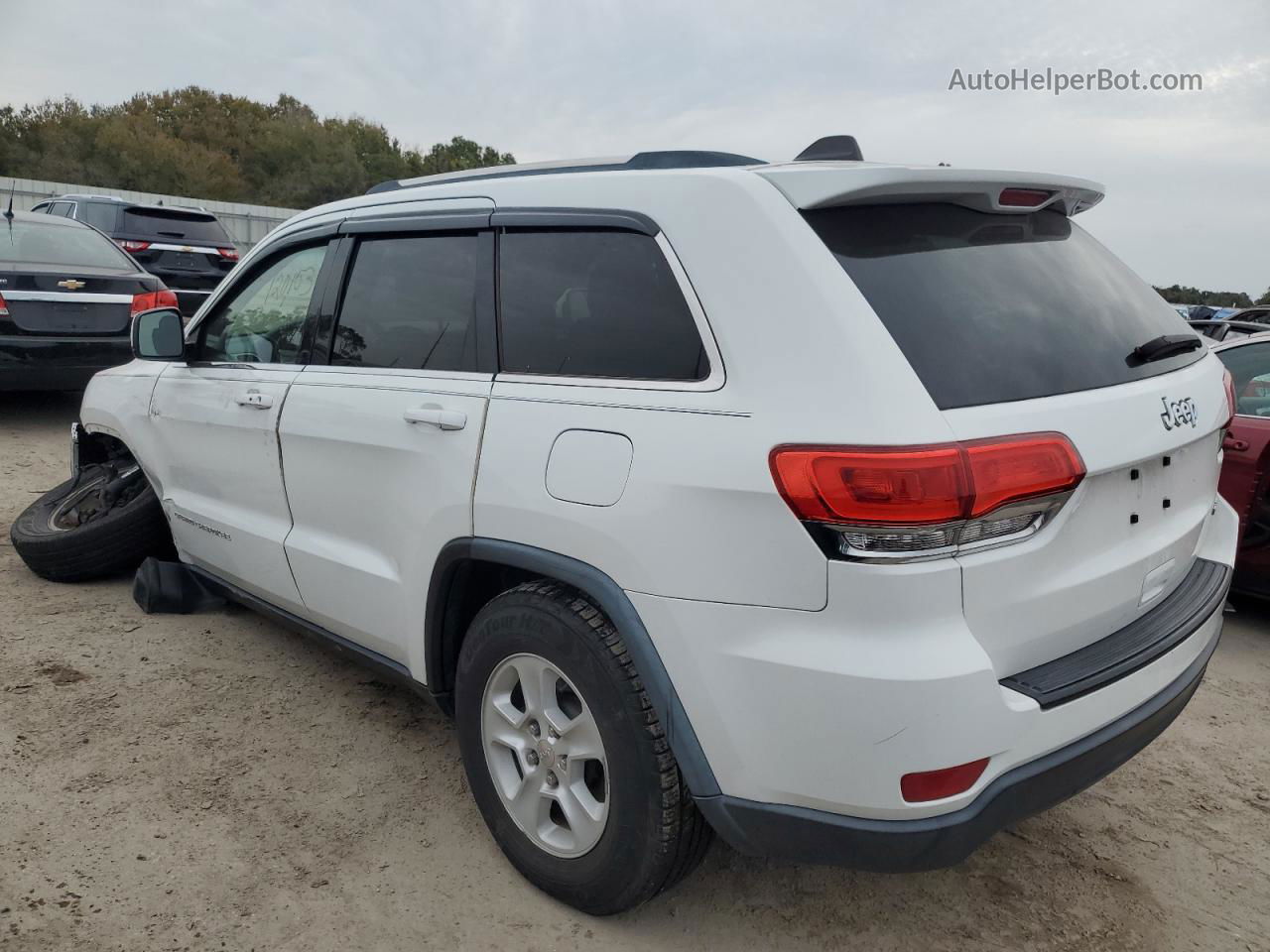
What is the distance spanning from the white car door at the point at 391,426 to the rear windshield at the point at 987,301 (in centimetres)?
103

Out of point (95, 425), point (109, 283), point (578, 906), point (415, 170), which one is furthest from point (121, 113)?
point (578, 906)

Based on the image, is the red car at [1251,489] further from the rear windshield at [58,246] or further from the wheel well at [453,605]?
the rear windshield at [58,246]

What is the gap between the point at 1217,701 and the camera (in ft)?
12.4

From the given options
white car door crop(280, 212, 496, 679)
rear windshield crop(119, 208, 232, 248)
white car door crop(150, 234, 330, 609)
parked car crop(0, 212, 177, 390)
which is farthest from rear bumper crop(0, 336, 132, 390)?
white car door crop(280, 212, 496, 679)

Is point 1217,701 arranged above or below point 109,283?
below

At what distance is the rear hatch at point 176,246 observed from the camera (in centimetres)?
1114

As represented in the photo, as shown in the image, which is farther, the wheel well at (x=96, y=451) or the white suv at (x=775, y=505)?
the wheel well at (x=96, y=451)

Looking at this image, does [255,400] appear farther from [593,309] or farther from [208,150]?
[208,150]

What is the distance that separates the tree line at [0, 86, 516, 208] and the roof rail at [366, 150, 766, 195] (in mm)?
48100

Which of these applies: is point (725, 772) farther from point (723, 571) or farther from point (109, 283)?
point (109, 283)

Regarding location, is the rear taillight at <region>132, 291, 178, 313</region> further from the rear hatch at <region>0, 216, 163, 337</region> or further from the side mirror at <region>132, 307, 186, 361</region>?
the side mirror at <region>132, 307, 186, 361</region>

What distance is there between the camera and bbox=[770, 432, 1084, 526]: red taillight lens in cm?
177

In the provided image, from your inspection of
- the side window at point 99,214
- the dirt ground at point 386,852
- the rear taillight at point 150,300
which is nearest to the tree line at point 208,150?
the side window at point 99,214

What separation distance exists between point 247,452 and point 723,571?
2.16 m
